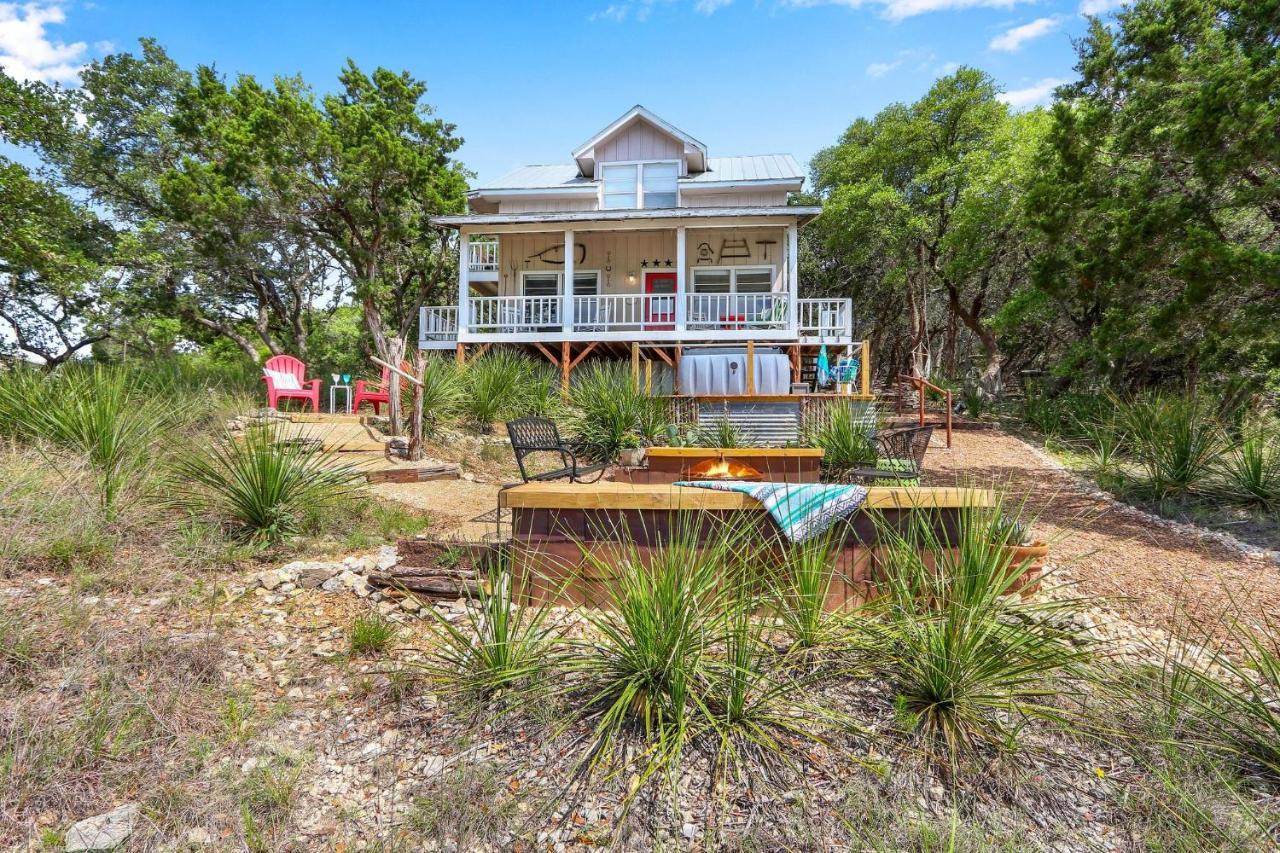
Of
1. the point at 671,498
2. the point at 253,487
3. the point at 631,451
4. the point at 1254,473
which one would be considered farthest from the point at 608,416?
the point at 1254,473

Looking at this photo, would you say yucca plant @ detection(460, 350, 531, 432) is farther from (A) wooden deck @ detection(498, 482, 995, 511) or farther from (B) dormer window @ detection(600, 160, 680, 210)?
(B) dormer window @ detection(600, 160, 680, 210)

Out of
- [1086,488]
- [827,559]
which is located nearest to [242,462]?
[827,559]

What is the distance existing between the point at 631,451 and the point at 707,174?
11672 mm

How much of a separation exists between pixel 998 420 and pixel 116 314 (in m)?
23.0

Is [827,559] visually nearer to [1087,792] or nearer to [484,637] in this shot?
[1087,792]

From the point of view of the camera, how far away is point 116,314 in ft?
51.8

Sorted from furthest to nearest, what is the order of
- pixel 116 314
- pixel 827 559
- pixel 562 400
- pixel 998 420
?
pixel 116 314
pixel 998 420
pixel 562 400
pixel 827 559

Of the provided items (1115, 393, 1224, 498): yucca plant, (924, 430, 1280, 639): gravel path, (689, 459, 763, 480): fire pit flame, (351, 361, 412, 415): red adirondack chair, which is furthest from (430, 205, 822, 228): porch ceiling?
(689, 459, 763, 480): fire pit flame

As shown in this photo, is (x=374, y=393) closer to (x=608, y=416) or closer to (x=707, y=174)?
(x=608, y=416)

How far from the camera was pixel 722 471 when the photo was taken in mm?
4613

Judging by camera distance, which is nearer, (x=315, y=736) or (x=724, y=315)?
(x=315, y=736)

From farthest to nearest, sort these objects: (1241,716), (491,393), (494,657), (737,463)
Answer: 1. (491,393)
2. (737,463)
3. (494,657)
4. (1241,716)

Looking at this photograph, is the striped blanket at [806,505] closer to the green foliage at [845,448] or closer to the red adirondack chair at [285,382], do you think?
the green foliage at [845,448]

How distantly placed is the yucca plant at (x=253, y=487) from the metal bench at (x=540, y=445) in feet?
5.25
